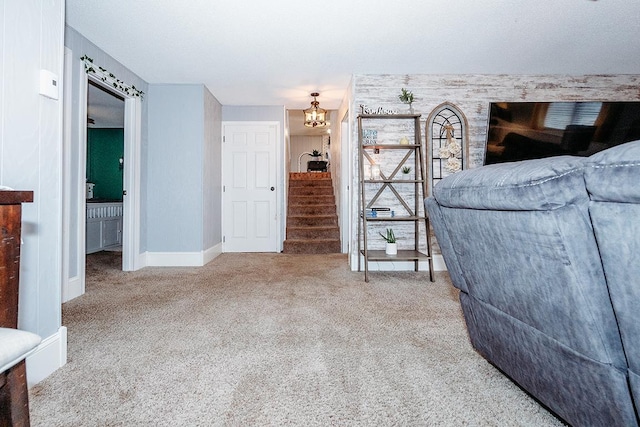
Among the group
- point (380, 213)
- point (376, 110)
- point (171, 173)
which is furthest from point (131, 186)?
point (376, 110)

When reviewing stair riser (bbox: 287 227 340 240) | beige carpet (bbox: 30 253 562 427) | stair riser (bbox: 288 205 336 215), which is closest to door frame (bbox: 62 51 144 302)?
beige carpet (bbox: 30 253 562 427)

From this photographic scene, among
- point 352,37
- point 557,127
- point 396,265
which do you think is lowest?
point 396,265

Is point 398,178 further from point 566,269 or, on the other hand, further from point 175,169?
point 566,269

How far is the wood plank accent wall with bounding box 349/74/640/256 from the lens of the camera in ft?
13.2

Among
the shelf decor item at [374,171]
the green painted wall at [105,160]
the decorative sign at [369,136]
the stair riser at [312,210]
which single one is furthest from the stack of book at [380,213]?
the green painted wall at [105,160]

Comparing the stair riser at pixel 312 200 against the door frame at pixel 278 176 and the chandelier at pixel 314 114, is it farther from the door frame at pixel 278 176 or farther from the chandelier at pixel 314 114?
the chandelier at pixel 314 114

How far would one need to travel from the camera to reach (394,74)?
13.2 ft

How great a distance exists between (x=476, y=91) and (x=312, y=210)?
3.41 metres

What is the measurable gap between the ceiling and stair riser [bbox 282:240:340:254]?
2.44m

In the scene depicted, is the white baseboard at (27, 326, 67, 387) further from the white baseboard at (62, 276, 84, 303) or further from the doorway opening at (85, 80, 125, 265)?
the doorway opening at (85, 80, 125, 265)

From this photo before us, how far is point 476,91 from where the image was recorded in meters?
4.03

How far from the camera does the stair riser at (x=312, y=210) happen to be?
6.36 metres

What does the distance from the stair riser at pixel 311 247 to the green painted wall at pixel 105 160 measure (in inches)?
168

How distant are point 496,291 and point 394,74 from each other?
11.4 feet
